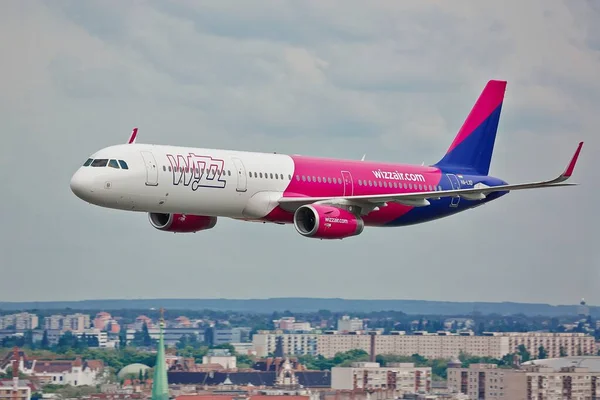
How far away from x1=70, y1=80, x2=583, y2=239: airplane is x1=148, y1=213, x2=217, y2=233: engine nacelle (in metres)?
0.04

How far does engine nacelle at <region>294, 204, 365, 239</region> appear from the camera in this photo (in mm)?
65750

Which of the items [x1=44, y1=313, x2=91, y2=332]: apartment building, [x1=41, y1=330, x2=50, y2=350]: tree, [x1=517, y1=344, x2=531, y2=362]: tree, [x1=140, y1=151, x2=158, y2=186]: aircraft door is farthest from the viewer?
[x1=44, y1=313, x2=91, y2=332]: apartment building

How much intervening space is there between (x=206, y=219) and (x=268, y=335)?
1767 inches

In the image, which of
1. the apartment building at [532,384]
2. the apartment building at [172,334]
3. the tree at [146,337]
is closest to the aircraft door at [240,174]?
the apartment building at [532,384]

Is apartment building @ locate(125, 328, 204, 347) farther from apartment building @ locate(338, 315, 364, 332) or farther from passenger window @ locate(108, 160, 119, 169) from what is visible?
passenger window @ locate(108, 160, 119, 169)

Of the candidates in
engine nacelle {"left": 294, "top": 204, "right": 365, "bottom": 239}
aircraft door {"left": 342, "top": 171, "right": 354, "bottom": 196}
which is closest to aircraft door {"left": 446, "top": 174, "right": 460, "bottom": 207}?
aircraft door {"left": 342, "top": 171, "right": 354, "bottom": 196}

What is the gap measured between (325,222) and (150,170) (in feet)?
26.7

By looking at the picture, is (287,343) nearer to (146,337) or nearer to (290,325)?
(290,325)

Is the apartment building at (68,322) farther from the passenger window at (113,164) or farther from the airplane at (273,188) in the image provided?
the passenger window at (113,164)

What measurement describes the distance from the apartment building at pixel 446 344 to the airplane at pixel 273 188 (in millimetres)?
15190

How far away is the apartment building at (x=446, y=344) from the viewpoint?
88125 millimetres

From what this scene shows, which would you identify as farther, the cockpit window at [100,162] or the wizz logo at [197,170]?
the wizz logo at [197,170]

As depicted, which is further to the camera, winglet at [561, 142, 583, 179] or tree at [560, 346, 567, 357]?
tree at [560, 346, 567, 357]

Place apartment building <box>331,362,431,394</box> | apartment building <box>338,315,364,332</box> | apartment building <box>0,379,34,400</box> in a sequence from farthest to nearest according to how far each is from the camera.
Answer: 1. apartment building <box>338,315,364,332</box>
2. apartment building <box>0,379,34,400</box>
3. apartment building <box>331,362,431,394</box>
